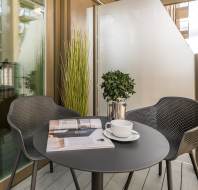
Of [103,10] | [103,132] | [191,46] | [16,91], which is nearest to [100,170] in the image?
[103,132]

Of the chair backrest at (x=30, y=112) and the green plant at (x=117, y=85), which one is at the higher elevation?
the green plant at (x=117, y=85)

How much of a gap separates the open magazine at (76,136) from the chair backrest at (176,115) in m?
0.80

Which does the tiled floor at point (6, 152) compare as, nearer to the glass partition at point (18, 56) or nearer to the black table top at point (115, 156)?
the glass partition at point (18, 56)

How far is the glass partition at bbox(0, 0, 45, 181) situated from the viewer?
1.72m

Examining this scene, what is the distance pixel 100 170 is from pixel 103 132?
0.38 meters

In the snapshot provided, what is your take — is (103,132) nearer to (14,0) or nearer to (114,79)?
(114,79)

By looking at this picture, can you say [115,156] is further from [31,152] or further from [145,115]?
[145,115]

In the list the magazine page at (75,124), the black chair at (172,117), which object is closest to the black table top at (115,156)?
the magazine page at (75,124)

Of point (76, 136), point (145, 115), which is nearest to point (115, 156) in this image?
point (76, 136)

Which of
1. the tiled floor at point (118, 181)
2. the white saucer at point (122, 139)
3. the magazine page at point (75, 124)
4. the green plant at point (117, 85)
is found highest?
the green plant at point (117, 85)

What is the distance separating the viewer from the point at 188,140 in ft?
4.32

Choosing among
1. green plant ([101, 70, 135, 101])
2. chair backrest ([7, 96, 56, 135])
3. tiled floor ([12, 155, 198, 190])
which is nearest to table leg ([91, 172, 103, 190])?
tiled floor ([12, 155, 198, 190])

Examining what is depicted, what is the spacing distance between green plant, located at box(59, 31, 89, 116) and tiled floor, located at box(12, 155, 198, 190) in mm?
715

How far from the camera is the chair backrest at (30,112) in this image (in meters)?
1.67
